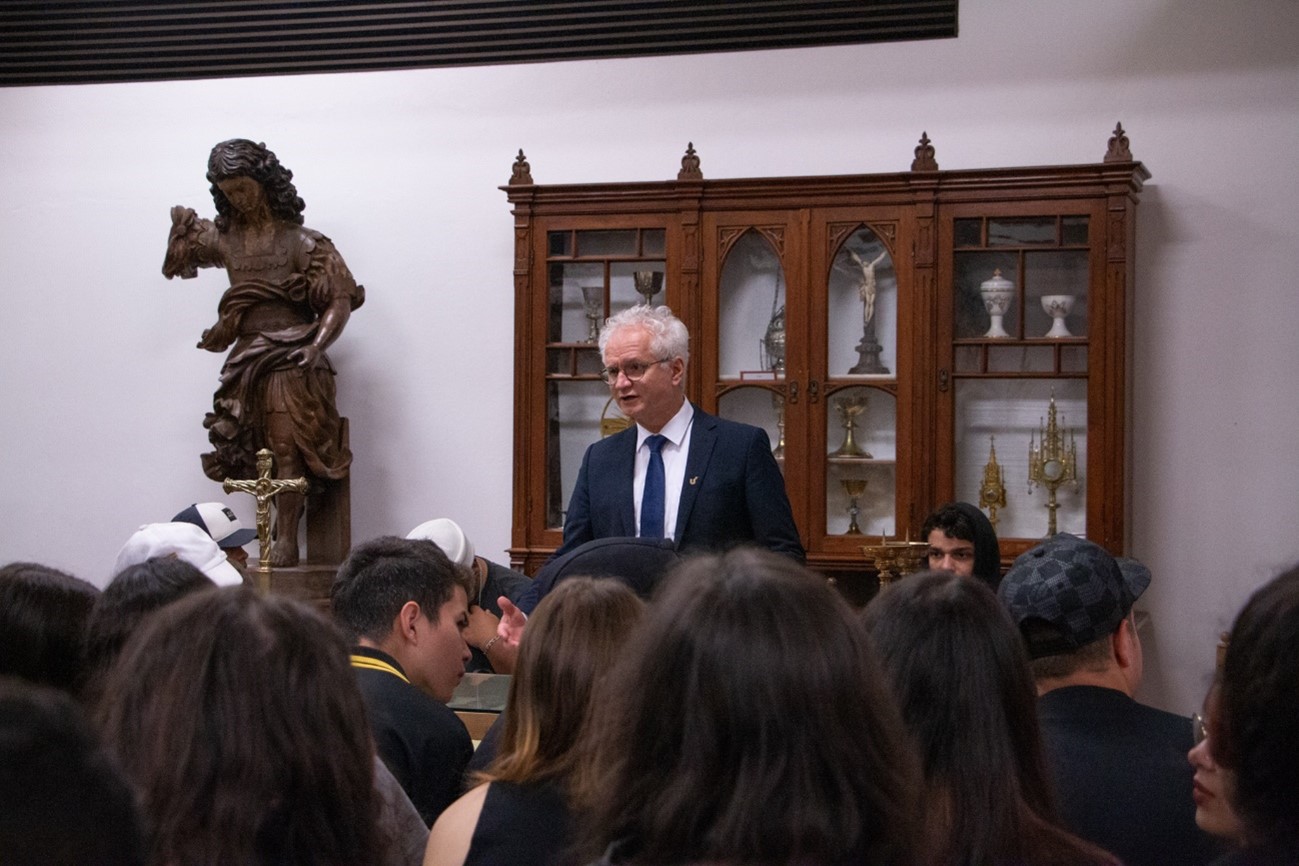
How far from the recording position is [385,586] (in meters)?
2.50

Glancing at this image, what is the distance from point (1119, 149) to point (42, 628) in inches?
150

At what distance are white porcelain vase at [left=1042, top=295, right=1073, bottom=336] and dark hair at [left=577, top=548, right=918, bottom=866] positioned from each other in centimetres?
386

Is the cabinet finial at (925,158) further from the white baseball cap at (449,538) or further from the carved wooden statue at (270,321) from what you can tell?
the carved wooden statue at (270,321)

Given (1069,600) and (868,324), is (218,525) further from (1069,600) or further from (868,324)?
(1069,600)

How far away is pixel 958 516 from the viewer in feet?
13.3

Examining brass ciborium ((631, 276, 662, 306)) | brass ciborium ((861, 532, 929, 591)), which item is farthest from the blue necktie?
brass ciborium ((631, 276, 662, 306))

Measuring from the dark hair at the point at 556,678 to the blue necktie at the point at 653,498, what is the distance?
179 cm

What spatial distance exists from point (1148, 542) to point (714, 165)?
2056 mm

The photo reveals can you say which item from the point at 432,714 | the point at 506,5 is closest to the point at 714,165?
the point at 506,5

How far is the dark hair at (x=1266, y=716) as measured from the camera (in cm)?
107

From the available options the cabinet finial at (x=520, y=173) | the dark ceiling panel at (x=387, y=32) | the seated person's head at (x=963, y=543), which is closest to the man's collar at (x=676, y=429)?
the seated person's head at (x=963, y=543)

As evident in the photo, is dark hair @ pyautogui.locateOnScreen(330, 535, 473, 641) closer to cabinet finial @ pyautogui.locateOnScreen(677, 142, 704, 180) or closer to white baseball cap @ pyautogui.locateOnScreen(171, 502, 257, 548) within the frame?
white baseball cap @ pyautogui.locateOnScreen(171, 502, 257, 548)

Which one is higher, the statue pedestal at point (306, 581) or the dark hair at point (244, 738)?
the dark hair at point (244, 738)

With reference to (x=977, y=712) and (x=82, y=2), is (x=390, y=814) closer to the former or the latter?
(x=977, y=712)
